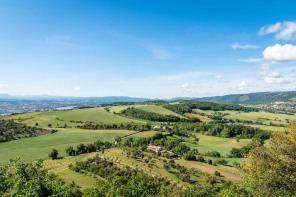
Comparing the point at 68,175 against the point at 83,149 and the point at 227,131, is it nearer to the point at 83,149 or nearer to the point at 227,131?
the point at 83,149

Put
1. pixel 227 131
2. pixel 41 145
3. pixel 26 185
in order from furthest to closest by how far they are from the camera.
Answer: pixel 227 131
pixel 41 145
pixel 26 185

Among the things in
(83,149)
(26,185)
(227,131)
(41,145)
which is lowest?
(227,131)

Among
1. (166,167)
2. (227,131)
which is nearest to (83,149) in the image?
(166,167)

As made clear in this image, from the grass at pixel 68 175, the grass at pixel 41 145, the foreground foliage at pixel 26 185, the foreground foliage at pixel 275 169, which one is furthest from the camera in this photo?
the grass at pixel 41 145

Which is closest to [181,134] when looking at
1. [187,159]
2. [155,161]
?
[187,159]

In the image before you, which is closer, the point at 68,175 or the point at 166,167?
the point at 68,175

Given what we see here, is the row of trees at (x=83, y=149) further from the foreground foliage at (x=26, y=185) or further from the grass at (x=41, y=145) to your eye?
the foreground foliage at (x=26, y=185)

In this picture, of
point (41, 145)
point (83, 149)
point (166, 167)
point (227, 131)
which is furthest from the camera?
point (227, 131)

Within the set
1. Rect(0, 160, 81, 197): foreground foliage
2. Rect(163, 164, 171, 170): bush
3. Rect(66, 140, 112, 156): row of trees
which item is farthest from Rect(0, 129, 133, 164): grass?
Rect(163, 164, 171, 170): bush

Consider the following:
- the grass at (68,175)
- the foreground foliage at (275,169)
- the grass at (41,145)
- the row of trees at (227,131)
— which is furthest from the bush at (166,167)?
the row of trees at (227,131)
